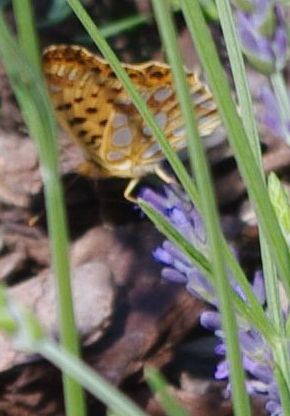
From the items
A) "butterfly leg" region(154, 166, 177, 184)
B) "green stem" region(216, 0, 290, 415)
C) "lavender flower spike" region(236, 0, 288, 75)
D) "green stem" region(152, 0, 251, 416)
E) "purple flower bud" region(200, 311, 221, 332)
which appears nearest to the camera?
"green stem" region(152, 0, 251, 416)

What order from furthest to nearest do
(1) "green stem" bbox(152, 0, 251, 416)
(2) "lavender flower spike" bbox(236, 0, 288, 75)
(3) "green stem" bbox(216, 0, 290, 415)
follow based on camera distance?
(2) "lavender flower spike" bbox(236, 0, 288, 75) < (3) "green stem" bbox(216, 0, 290, 415) < (1) "green stem" bbox(152, 0, 251, 416)

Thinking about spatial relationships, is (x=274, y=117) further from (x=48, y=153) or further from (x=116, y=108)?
(x=116, y=108)

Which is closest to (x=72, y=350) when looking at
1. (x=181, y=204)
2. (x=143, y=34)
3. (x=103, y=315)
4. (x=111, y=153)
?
(x=181, y=204)

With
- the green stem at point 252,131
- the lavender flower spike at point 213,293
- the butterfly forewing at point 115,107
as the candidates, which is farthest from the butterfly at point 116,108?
the green stem at point 252,131

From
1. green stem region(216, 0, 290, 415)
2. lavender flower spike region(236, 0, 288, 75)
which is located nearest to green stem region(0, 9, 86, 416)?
green stem region(216, 0, 290, 415)

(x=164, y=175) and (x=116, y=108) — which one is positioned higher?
(x=116, y=108)

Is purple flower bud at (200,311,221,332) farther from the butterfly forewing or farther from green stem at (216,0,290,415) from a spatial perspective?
the butterfly forewing

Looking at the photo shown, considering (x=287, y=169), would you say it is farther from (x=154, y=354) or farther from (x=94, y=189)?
(x=154, y=354)

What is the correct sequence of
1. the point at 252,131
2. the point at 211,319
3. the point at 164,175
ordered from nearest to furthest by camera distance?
the point at 252,131
the point at 211,319
the point at 164,175

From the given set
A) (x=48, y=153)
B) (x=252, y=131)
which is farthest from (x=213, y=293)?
(x=48, y=153)
